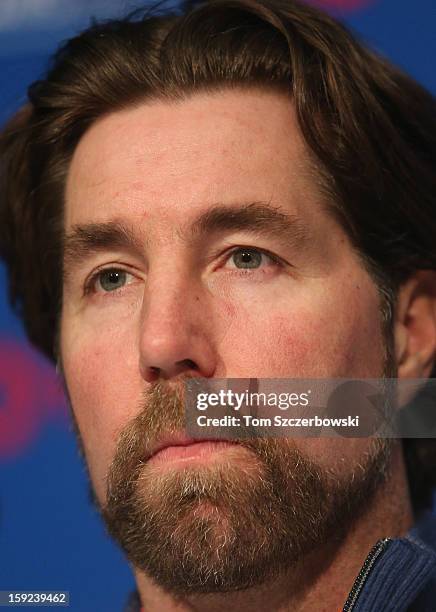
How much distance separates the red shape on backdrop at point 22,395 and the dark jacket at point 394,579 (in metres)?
0.56

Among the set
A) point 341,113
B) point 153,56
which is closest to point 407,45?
point 341,113

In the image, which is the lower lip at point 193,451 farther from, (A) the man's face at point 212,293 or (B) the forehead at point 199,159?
(B) the forehead at point 199,159

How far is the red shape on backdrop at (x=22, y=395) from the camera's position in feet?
4.39

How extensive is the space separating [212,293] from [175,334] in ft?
0.30

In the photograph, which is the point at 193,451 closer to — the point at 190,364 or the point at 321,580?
the point at 190,364

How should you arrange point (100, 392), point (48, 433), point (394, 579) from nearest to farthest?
point (394, 579), point (100, 392), point (48, 433)

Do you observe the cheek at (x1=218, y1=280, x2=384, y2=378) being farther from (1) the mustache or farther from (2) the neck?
(2) the neck

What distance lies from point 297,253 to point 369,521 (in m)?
0.35

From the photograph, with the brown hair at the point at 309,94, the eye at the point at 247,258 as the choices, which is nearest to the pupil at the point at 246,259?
the eye at the point at 247,258

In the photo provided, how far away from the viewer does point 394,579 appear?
3.19ft

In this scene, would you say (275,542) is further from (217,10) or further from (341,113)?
(217,10)

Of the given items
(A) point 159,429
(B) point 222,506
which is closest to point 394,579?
(B) point 222,506

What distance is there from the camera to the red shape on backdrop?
4.39 ft

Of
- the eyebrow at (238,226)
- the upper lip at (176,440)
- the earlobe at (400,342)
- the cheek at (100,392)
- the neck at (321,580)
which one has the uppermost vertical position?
the eyebrow at (238,226)
